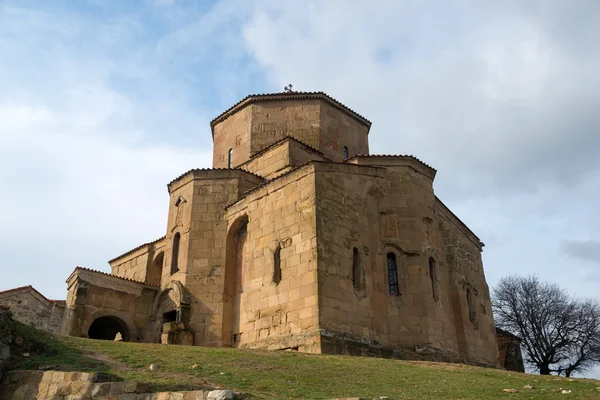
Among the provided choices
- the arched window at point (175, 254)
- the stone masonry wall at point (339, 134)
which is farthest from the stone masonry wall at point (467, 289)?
the arched window at point (175, 254)

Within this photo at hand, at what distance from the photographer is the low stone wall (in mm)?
7762

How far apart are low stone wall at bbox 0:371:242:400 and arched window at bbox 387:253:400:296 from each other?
976 centimetres

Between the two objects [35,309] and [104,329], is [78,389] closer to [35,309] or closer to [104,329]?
[104,329]

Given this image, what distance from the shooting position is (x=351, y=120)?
23438mm

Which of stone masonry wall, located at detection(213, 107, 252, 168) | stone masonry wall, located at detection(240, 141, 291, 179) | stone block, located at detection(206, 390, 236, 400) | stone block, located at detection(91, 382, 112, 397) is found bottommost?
stone block, located at detection(206, 390, 236, 400)

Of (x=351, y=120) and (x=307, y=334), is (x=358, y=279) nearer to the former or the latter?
(x=307, y=334)

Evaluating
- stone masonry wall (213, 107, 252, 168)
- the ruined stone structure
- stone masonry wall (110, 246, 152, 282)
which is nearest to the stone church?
stone masonry wall (110, 246, 152, 282)

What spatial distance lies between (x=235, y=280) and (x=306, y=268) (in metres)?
4.02

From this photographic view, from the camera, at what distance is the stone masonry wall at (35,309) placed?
21047 mm

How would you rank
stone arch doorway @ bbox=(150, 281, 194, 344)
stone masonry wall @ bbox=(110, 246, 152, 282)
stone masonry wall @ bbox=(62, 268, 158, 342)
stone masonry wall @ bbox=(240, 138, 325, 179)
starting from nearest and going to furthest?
1. stone arch doorway @ bbox=(150, 281, 194, 344)
2. stone masonry wall @ bbox=(62, 268, 158, 342)
3. stone masonry wall @ bbox=(240, 138, 325, 179)
4. stone masonry wall @ bbox=(110, 246, 152, 282)

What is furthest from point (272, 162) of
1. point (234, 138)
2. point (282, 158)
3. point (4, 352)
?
point (4, 352)

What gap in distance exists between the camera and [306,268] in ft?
49.0

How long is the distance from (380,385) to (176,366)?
3.99 m

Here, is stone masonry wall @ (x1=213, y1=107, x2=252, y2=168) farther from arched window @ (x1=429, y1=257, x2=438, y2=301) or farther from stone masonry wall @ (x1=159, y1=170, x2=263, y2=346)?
arched window @ (x1=429, y1=257, x2=438, y2=301)
